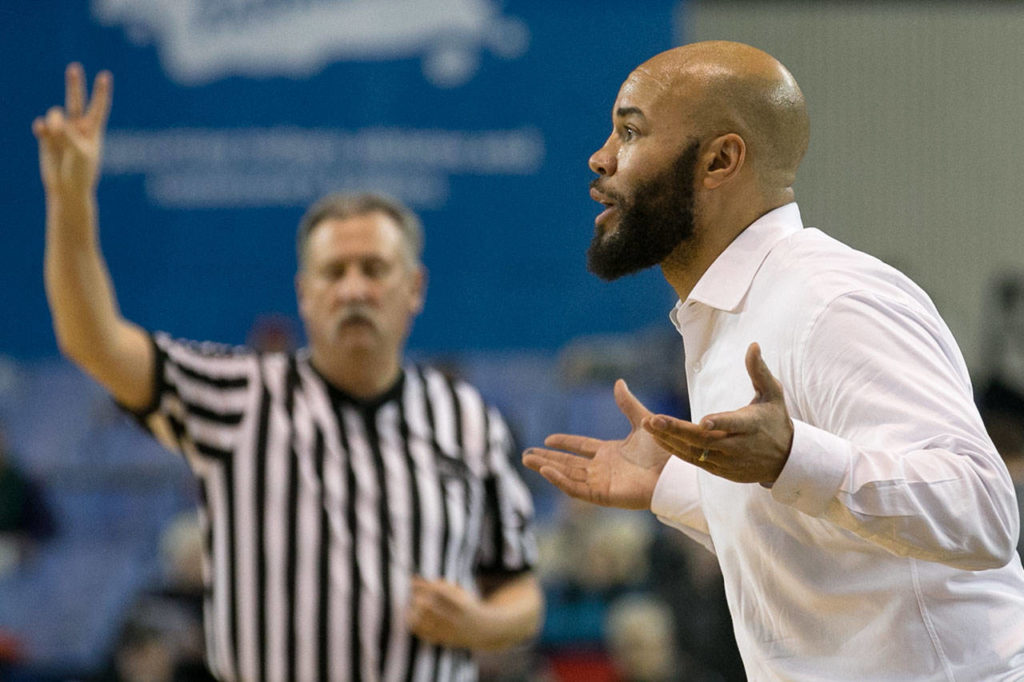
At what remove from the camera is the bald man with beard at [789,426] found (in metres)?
1.22

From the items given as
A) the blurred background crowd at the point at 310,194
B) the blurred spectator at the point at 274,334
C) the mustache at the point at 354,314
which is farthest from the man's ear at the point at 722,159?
the blurred spectator at the point at 274,334

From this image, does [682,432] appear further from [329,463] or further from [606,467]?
[329,463]

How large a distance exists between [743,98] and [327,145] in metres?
3.99

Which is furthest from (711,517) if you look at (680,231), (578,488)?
(680,231)

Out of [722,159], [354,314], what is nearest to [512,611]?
[354,314]

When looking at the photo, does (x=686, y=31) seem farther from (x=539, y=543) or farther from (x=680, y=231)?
(x=680, y=231)

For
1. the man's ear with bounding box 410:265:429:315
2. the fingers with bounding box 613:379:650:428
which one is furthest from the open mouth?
the man's ear with bounding box 410:265:429:315

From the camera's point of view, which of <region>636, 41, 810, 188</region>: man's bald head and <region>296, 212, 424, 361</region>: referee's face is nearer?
<region>636, 41, 810, 188</region>: man's bald head

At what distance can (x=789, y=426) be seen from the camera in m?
1.21

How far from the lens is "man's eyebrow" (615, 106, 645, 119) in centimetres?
158

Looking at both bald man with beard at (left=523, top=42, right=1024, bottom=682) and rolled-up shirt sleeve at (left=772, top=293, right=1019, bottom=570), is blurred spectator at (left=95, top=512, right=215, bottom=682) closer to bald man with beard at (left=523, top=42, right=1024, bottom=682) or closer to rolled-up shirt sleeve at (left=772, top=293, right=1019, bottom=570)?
bald man with beard at (left=523, top=42, right=1024, bottom=682)

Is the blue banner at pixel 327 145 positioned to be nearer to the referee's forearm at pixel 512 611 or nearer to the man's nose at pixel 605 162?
the referee's forearm at pixel 512 611

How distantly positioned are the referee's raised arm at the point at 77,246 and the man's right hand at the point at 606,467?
3.32 ft

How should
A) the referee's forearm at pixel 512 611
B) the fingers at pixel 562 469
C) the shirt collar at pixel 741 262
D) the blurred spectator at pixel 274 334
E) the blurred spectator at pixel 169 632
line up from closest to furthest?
the shirt collar at pixel 741 262 < the fingers at pixel 562 469 < the referee's forearm at pixel 512 611 < the blurred spectator at pixel 169 632 < the blurred spectator at pixel 274 334
